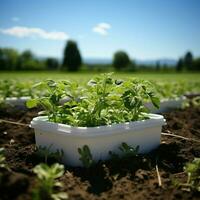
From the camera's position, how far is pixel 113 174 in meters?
2.82

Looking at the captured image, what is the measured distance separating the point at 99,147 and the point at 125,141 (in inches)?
11.9

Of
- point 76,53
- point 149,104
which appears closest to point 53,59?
point 76,53

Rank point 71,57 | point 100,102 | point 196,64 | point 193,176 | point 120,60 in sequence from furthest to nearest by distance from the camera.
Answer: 1. point 120,60
2. point 71,57
3. point 196,64
4. point 100,102
5. point 193,176

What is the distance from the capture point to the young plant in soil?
323 cm

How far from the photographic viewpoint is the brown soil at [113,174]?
2.37 metres

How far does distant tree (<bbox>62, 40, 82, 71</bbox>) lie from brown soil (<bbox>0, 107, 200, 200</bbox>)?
182 feet

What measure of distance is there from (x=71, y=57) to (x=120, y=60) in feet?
53.4

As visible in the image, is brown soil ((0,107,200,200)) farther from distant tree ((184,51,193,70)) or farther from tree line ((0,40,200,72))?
distant tree ((184,51,193,70))

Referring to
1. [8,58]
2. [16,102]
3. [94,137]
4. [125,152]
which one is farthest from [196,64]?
[94,137]

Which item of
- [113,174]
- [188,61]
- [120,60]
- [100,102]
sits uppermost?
[188,61]

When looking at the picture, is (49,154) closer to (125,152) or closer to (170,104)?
(125,152)

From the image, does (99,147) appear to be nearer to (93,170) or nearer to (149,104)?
(93,170)

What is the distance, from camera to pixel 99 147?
3.07 meters

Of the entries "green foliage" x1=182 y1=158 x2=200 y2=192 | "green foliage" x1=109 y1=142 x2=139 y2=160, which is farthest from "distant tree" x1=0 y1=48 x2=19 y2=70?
"green foliage" x1=182 y1=158 x2=200 y2=192
